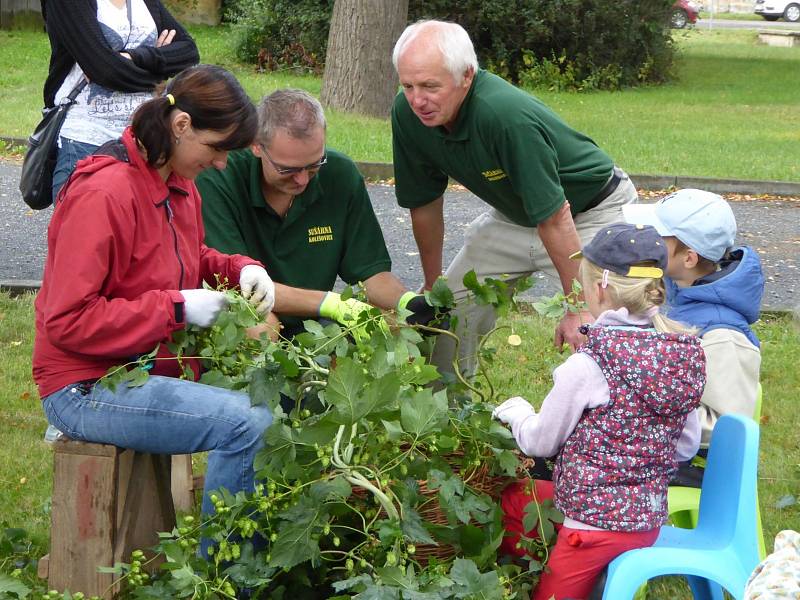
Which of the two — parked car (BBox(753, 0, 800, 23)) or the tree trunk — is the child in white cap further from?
parked car (BBox(753, 0, 800, 23))

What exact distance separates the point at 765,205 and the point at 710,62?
1286 cm

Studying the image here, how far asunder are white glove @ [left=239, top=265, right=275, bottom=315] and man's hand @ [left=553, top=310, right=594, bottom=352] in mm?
991

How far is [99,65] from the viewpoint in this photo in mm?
3842

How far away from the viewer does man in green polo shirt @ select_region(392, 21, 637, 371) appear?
3578 mm

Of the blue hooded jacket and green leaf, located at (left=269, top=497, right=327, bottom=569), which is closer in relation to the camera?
green leaf, located at (left=269, top=497, right=327, bottom=569)

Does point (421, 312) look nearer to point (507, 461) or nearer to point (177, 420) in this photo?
point (507, 461)

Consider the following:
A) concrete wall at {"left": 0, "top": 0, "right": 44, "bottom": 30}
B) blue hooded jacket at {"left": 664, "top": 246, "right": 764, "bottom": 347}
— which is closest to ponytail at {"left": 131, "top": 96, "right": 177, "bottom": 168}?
blue hooded jacket at {"left": 664, "top": 246, "right": 764, "bottom": 347}

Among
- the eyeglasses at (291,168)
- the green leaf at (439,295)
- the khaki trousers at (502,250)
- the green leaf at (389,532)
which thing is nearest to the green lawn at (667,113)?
the khaki trousers at (502,250)

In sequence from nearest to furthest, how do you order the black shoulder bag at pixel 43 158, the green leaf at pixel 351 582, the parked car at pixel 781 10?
1. the green leaf at pixel 351 582
2. the black shoulder bag at pixel 43 158
3. the parked car at pixel 781 10

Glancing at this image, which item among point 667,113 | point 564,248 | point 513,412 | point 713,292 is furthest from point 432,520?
point 667,113

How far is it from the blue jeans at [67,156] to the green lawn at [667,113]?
6382mm

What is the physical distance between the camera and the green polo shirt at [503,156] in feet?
11.7

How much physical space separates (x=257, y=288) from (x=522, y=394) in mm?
1907

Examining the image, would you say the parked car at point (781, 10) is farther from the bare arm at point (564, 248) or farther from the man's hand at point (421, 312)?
the man's hand at point (421, 312)
